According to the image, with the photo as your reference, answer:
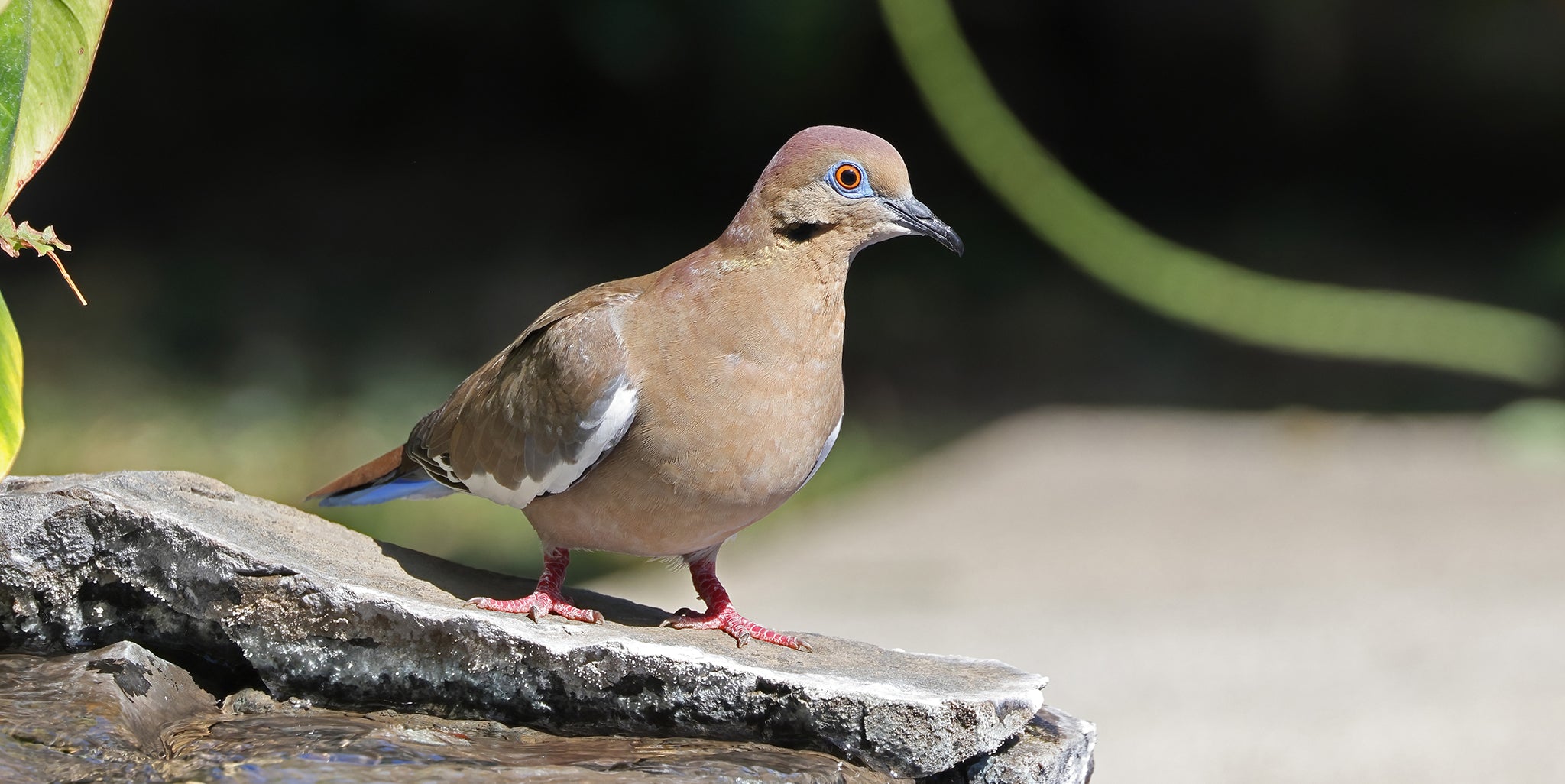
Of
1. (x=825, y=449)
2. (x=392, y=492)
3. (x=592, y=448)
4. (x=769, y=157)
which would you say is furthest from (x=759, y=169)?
(x=592, y=448)

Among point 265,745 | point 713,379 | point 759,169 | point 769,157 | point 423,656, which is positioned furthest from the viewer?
point 759,169

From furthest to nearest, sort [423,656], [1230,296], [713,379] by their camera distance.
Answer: [1230,296] → [713,379] → [423,656]

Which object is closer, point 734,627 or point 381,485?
point 734,627

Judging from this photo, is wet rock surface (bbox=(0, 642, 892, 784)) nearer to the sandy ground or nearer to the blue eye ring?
the blue eye ring

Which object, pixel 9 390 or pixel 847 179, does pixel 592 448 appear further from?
pixel 9 390

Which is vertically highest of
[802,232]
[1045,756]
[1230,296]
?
[1230,296]

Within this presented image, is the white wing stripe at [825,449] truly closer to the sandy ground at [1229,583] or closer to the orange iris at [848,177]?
the orange iris at [848,177]

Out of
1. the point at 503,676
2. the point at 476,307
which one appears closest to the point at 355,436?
the point at 476,307

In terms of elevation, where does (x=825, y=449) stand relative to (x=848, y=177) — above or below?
below
